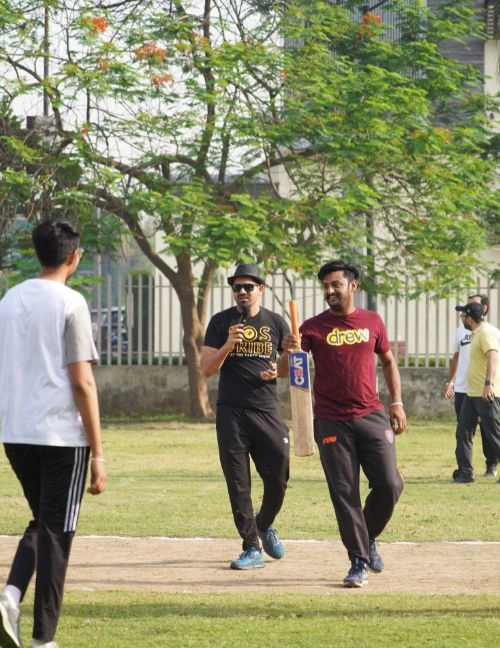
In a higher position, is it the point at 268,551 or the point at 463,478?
the point at 268,551

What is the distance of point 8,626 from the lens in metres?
5.48

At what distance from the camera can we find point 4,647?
18.1 ft

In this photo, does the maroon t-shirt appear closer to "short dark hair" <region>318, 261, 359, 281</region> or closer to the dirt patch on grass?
"short dark hair" <region>318, 261, 359, 281</region>

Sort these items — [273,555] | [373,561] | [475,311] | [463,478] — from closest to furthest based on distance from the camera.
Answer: [373,561] < [273,555] < [475,311] < [463,478]

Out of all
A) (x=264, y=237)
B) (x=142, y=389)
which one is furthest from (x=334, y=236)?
(x=142, y=389)

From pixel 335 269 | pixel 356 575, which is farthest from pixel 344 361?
pixel 356 575

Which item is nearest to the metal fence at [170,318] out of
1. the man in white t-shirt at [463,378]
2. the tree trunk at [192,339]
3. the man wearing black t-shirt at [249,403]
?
the tree trunk at [192,339]

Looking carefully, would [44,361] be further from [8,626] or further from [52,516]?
[8,626]

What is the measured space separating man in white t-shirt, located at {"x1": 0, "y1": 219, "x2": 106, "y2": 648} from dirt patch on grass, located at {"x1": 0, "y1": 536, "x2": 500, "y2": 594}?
210 cm

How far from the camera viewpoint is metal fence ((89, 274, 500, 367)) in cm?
2414

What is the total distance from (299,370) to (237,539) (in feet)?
6.46

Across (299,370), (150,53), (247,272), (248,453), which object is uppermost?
(150,53)

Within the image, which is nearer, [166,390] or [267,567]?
[267,567]

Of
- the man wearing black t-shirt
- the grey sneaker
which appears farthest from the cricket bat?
the grey sneaker
